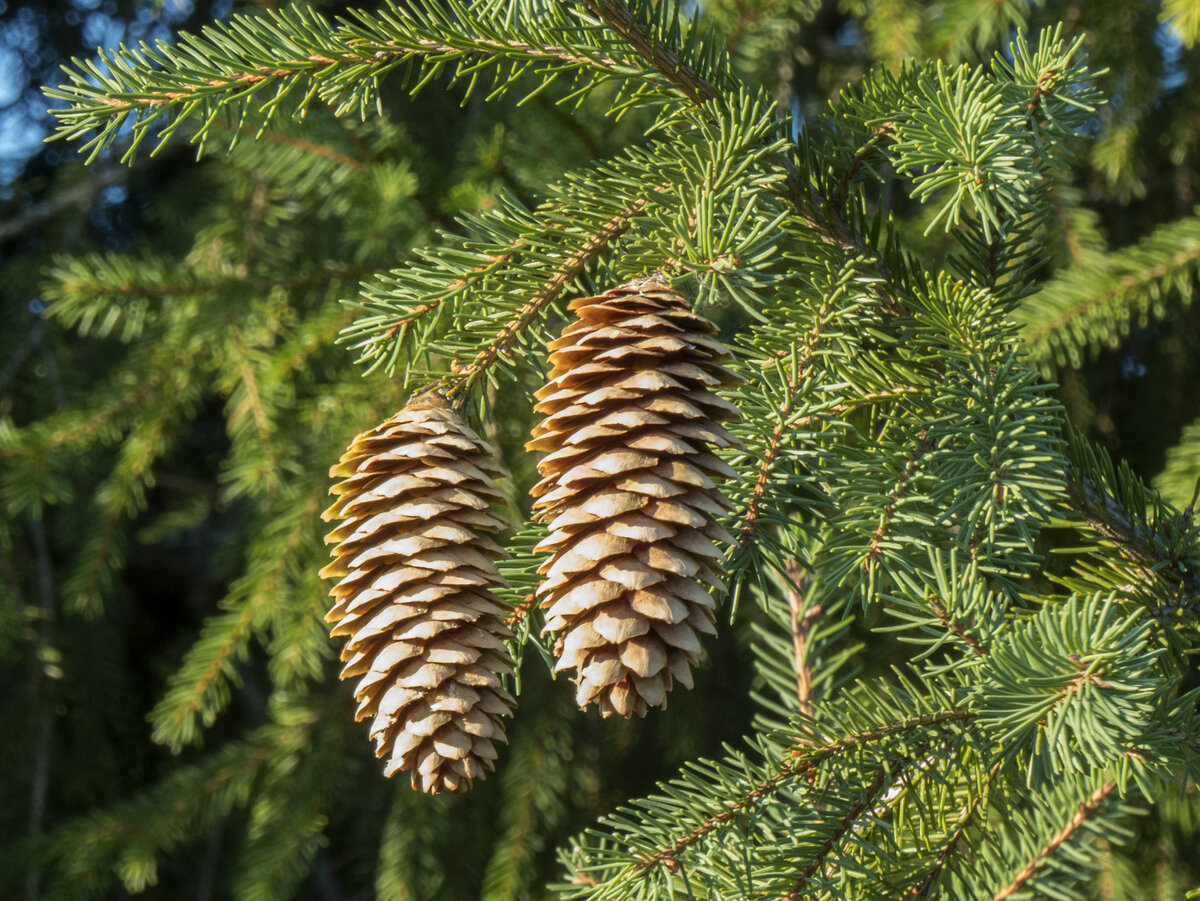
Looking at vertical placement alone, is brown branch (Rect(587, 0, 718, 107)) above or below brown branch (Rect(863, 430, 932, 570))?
above

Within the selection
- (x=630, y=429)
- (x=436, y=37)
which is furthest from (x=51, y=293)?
(x=630, y=429)

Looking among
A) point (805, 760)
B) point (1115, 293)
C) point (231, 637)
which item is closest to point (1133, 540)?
point (805, 760)

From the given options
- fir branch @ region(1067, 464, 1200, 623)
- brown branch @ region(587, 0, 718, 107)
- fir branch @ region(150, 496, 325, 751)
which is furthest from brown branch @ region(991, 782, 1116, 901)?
fir branch @ region(150, 496, 325, 751)

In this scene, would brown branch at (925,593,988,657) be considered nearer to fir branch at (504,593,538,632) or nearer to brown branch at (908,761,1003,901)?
brown branch at (908,761,1003,901)

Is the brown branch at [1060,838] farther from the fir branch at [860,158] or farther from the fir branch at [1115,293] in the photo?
the fir branch at [1115,293]

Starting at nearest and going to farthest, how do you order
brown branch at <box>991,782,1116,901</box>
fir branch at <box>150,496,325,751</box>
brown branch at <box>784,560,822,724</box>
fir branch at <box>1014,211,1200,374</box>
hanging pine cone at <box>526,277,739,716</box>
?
hanging pine cone at <box>526,277,739,716</box> < brown branch at <box>991,782,1116,901</box> < brown branch at <box>784,560,822,724</box> < fir branch at <box>1014,211,1200,374</box> < fir branch at <box>150,496,325,751</box>

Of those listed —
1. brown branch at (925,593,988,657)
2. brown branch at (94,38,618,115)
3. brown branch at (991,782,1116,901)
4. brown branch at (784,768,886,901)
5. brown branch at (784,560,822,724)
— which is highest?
brown branch at (94,38,618,115)
